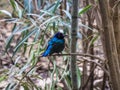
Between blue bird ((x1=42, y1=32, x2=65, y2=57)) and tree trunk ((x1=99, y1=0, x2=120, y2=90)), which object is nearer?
tree trunk ((x1=99, y1=0, x2=120, y2=90))

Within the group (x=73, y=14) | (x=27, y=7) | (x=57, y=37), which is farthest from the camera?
(x=27, y=7)

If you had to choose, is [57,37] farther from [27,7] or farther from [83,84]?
[83,84]

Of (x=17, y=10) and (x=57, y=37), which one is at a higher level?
(x=17, y=10)

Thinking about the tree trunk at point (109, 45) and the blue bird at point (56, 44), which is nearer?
the tree trunk at point (109, 45)

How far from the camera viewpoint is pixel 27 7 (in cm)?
181

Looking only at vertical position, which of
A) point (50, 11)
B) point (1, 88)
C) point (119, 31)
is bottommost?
point (1, 88)

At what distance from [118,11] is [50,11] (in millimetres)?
350

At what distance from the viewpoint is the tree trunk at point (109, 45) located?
135cm

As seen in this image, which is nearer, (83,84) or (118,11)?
(118,11)

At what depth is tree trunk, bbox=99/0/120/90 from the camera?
1349mm

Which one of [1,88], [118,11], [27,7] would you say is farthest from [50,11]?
[1,88]

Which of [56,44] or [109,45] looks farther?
[56,44]

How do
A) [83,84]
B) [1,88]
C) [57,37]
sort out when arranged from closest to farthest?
[57,37] < [83,84] < [1,88]

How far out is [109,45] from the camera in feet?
4.53
